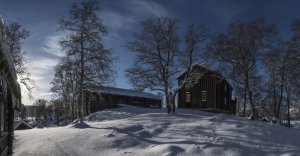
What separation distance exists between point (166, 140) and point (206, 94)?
2553 centimetres

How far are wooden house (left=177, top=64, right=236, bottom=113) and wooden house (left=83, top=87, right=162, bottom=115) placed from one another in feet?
22.7

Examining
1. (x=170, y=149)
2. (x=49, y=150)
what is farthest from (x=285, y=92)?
(x=49, y=150)

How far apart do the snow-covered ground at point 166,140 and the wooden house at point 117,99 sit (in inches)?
708

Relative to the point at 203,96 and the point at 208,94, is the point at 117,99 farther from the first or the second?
the point at 208,94

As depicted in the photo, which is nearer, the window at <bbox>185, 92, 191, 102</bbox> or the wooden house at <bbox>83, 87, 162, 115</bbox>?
the window at <bbox>185, 92, 191, 102</bbox>

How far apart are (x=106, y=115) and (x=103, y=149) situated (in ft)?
56.7

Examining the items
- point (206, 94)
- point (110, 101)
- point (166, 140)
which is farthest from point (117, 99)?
point (166, 140)

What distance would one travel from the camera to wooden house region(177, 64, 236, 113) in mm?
43531

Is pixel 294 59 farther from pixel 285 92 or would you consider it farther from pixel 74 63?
pixel 74 63

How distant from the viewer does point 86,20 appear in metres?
27.5

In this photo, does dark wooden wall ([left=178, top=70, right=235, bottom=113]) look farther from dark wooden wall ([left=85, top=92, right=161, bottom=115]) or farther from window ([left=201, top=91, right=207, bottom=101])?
dark wooden wall ([left=85, top=92, right=161, bottom=115])

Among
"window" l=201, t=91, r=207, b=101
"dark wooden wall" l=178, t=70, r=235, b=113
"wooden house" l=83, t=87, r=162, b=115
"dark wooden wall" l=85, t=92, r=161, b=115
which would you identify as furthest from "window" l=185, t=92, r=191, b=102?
"dark wooden wall" l=85, t=92, r=161, b=115

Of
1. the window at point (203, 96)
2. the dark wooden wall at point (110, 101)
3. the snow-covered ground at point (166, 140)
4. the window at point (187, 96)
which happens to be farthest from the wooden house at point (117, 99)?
the snow-covered ground at point (166, 140)

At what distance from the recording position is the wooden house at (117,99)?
45688 millimetres
